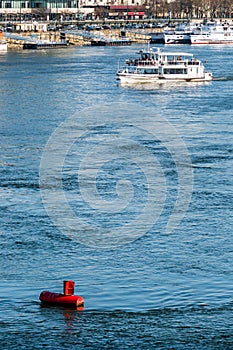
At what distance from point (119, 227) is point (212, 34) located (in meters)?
76.4

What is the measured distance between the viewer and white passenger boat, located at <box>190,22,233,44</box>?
93250mm

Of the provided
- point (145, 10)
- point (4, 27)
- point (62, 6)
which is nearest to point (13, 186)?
point (4, 27)

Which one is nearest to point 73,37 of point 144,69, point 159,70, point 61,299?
point 159,70

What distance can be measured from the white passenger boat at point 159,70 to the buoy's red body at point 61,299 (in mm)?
34372

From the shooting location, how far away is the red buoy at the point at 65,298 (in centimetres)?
1531

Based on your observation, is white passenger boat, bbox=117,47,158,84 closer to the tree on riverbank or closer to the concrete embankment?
the concrete embankment

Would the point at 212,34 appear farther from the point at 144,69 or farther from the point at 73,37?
the point at 144,69

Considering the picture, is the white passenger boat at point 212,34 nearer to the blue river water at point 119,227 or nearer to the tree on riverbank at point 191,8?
the tree on riverbank at point 191,8

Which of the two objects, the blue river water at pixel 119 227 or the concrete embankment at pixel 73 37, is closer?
the blue river water at pixel 119 227

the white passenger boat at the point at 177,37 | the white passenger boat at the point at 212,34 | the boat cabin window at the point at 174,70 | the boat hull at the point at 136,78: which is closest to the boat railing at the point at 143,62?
the boat hull at the point at 136,78

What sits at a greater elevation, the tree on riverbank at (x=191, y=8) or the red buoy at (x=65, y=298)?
the tree on riverbank at (x=191, y=8)

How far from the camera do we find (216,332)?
571 inches

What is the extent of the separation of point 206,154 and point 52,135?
18.5ft

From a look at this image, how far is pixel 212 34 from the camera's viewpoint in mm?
94312
